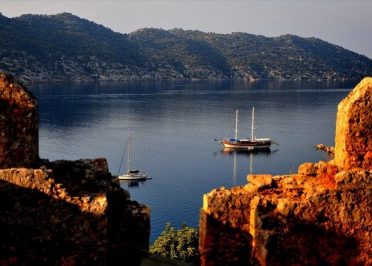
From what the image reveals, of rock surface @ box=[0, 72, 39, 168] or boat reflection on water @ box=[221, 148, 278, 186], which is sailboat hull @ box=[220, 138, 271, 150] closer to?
boat reflection on water @ box=[221, 148, 278, 186]

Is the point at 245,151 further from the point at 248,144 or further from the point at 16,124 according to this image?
the point at 16,124

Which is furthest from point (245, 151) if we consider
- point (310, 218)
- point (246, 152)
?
point (310, 218)

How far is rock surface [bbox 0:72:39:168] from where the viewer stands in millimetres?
11703

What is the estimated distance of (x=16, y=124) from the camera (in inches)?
463

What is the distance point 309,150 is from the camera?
10488 centimetres

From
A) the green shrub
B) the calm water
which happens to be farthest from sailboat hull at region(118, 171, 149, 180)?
the green shrub

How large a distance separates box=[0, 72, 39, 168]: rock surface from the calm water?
1899 inches

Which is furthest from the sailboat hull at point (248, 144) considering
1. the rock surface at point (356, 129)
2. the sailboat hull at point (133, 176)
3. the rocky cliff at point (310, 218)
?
the rocky cliff at point (310, 218)

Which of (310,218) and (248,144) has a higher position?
(310,218)

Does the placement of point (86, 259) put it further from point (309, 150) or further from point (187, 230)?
point (309, 150)

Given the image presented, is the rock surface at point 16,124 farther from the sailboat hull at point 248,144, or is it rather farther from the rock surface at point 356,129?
the sailboat hull at point 248,144

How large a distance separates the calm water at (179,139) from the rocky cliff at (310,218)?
48.1 meters

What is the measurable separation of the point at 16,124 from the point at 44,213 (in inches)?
91.1

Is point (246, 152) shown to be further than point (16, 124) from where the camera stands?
Yes
